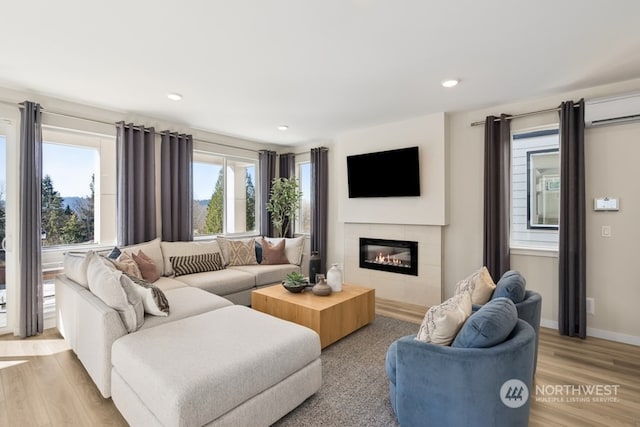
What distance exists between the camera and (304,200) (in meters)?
5.93

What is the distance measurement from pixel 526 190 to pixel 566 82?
4.55 feet

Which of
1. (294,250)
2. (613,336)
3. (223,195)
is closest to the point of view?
(613,336)

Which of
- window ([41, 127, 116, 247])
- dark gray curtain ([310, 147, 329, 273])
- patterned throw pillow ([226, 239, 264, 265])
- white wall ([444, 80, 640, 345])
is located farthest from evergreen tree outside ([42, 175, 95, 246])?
white wall ([444, 80, 640, 345])

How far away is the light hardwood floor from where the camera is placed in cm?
199

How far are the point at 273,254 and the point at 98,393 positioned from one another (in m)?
2.79

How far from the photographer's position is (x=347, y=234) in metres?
5.13

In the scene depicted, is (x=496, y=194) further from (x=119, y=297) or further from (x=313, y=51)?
(x=119, y=297)

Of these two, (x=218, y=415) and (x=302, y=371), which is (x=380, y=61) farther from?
(x=218, y=415)

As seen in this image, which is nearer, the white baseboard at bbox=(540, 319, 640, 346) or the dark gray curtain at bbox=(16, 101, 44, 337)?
the white baseboard at bbox=(540, 319, 640, 346)

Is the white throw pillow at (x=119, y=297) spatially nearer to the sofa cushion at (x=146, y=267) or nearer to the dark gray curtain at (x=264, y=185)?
the sofa cushion at (x=146, y=267)

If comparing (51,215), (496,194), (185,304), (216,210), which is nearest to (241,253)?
(216,210)

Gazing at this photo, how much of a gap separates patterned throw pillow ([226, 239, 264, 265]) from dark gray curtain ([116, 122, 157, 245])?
3.35 ft

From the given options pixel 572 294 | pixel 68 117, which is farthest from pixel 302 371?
pixel 68 117

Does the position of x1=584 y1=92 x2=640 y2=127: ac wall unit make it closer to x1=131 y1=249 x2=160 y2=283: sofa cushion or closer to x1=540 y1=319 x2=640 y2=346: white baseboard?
x1=540 y1=319 x2=640 y2=346: white baseboard
